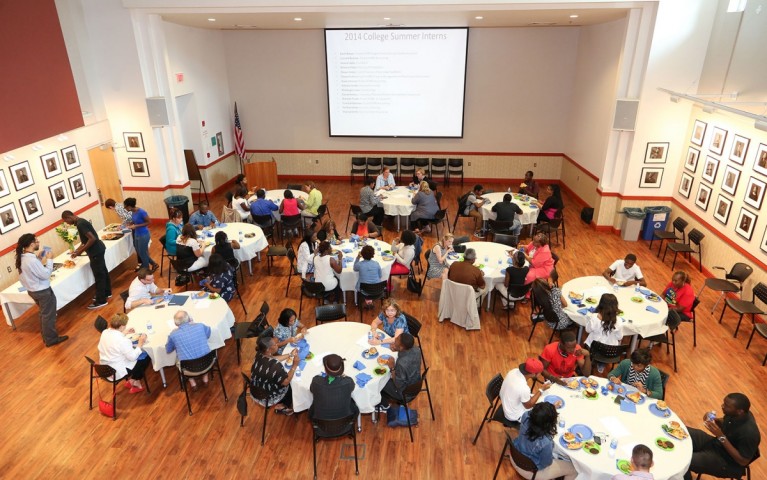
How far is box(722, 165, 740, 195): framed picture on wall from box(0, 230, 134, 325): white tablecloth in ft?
41.8

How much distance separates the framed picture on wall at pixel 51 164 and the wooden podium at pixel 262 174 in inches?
220

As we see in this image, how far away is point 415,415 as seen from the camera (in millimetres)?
6719

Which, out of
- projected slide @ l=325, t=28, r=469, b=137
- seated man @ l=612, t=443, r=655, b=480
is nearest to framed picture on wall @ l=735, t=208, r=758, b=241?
seated man @ l=612, t=443, r=655, b=480

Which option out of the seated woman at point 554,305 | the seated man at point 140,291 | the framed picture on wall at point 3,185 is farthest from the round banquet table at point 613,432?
the framed picture on wall at point 3,185

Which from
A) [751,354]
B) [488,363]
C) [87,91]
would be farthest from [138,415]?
[751,354]

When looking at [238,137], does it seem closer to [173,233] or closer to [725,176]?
[173,233]

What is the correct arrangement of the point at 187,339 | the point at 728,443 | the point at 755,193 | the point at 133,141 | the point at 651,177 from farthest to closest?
the point at 133,141
the point at 651,177
the point at 755,193
the point at 187,339
the point at 728,443

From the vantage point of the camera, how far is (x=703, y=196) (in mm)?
10805

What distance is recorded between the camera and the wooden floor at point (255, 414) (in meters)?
6.12

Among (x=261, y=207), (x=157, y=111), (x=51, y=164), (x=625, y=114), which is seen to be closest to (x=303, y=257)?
(x=261, y=207)

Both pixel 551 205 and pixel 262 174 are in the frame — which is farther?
pixel 262 174

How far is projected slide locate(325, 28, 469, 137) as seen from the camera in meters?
15.3

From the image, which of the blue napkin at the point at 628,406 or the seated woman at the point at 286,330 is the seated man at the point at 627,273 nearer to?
the blue napkin at the point at 628,406

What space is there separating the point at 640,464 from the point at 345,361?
3489mm
